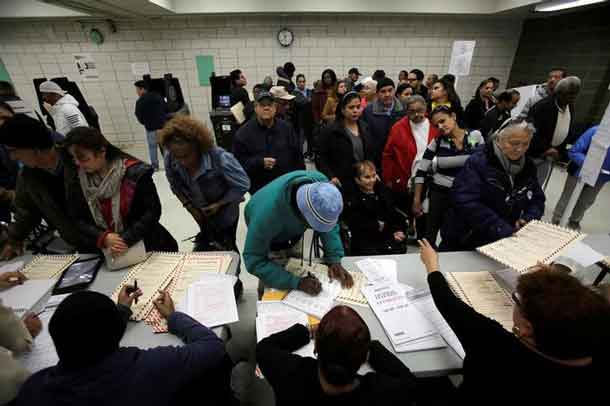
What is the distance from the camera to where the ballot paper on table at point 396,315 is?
Result: 3.88 feet

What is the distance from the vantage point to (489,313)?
4.19ft

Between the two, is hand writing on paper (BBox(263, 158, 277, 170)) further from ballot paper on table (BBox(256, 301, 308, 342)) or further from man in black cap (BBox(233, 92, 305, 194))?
ballot paper on table (BBox(256, 301, 308, 342))

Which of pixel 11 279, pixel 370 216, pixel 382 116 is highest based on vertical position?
pixel 382 116

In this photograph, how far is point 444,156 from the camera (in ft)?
7.62

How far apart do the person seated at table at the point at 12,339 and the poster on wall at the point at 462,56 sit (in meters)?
4.73

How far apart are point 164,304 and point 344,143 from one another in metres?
1.82

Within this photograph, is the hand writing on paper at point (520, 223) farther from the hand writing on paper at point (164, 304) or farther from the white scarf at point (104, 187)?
the white scarf at point (104, 187)

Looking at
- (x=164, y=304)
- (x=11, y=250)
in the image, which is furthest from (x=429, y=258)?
(x=11, y=250)

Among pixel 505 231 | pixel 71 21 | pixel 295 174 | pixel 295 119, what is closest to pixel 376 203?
pixel 505 231

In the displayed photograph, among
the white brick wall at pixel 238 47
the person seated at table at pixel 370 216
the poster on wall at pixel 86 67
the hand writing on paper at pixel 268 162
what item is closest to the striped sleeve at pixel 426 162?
the person seated at table at pixel 370 216

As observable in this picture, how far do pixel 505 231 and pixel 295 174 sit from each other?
1215 millimetres

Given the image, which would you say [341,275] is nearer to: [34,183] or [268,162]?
[268,162]

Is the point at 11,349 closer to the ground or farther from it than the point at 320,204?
closer to the ground

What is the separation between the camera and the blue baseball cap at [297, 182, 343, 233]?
47.2 inches
